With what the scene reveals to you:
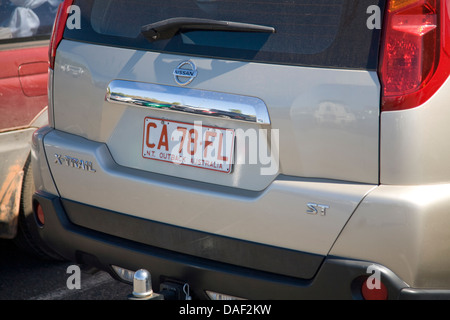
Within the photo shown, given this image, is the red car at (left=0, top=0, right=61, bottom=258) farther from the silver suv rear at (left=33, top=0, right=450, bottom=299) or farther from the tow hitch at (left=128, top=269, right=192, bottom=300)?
the tow hitch at (left=128, top=269, right=192, bottom=300)

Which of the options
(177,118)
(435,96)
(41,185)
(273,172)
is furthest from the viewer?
(41,185)

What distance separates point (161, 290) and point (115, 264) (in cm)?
25

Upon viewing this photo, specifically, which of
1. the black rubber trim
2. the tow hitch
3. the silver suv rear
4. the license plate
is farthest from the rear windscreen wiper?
the tow hitch

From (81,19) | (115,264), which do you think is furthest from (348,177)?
(81,19)

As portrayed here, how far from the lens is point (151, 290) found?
2420mm

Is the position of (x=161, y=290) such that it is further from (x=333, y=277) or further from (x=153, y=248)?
(x=333, y=277)

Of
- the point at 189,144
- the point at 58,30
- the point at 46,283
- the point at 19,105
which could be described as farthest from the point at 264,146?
the point at 46,283

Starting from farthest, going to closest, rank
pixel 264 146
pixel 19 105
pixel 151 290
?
pixel 19 105
pixel 151 290
pixel 264 146

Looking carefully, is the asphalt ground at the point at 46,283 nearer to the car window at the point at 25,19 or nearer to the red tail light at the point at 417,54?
the car window at the point at 25,19

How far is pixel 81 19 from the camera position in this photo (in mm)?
2828

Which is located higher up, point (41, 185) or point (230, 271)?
point (41, 185)

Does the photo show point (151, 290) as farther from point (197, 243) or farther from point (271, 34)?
point (271, 34)

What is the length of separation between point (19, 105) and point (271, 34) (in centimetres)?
181

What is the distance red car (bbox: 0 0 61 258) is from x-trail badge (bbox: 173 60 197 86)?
1449 millimetres
